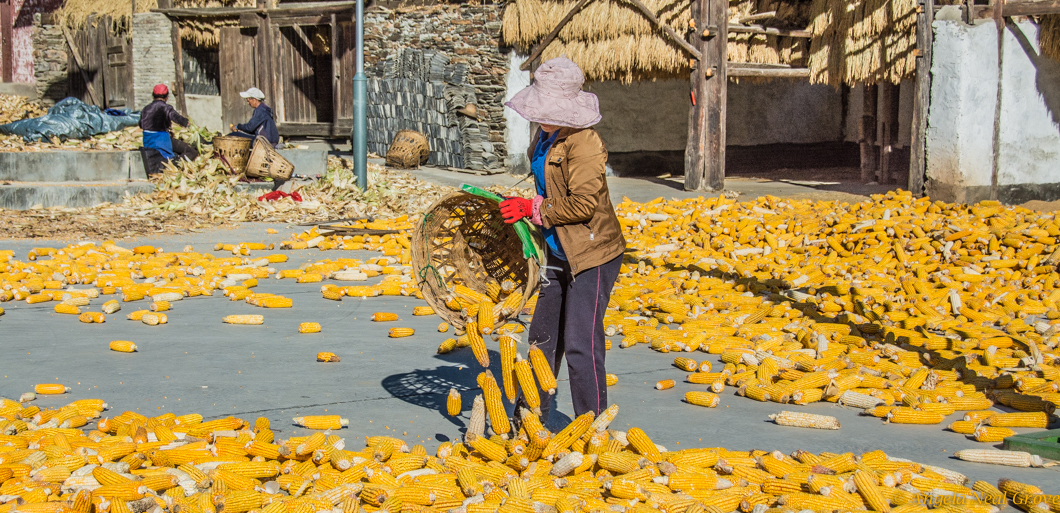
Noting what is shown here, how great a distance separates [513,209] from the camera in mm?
3885

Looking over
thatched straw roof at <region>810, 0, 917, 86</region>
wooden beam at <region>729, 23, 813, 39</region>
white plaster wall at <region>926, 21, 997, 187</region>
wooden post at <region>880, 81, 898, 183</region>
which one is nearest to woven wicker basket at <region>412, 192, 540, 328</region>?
white plaster wall at <region>926, 21, 997, 187</region>

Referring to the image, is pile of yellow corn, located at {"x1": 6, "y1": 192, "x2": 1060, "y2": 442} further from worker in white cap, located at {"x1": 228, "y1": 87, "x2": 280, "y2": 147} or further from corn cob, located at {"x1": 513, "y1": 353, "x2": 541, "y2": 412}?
worker in white cap, located at {"x1": 228, "y1": 87, "x2": 280, "y2": 147}

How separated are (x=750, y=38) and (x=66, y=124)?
13.2 metres

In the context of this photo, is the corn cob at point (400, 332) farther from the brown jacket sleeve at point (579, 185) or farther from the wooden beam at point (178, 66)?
the wooden beam at point (178, 66)

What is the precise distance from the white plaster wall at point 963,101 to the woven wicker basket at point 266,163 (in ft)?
33.3

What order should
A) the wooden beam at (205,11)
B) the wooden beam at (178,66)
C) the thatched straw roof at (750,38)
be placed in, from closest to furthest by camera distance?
the thatched straw roof at (750,38) → the wooden beam at (205,11) → the wooden beam at (178,66)

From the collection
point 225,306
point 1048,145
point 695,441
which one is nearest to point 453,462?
point 695,441

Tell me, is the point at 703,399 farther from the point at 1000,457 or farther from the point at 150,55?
the point at 150,55

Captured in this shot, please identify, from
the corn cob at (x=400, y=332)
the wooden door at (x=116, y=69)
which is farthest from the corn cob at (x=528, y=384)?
the wooden door at (x=116, y=69)

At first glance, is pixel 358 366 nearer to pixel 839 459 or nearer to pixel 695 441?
pixel 695 441

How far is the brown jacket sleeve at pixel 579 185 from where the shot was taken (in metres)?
3.92

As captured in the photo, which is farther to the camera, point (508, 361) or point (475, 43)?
point (475, 43)

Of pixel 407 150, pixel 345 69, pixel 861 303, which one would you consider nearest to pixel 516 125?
pixel 407 150

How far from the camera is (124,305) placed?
7309 mm
